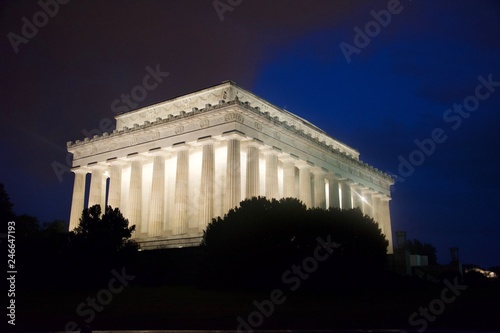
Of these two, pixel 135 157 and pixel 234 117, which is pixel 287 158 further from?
pixel 135 157

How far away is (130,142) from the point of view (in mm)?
57688

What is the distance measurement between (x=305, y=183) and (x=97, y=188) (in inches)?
1031

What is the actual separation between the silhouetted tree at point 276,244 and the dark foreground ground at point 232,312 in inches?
75.1

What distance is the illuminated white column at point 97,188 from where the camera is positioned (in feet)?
199

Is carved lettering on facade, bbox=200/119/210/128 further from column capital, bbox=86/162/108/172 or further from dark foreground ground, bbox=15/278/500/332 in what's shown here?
dark foreground ground, bbox=15/278/500/332

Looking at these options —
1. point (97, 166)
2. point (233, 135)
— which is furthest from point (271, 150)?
point (97, 166)

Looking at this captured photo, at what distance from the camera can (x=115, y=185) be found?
190ft

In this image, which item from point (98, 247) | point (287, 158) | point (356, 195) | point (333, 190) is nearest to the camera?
point (98, 247)

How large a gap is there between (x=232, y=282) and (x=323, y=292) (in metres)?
6.10

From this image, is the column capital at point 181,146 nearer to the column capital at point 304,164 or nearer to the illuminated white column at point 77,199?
the column capital at point 304,164

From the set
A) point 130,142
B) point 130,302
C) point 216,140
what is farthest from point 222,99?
point 130,302

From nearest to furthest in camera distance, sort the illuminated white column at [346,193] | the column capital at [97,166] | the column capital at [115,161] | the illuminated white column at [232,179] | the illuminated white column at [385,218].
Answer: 1. the illuminated white column at [232,179]
2. the column capital at [115,161]
3. the column capital at [97,166]
4. the illuminated white column at [346,193]
5. the illuminated white column at [385,218]

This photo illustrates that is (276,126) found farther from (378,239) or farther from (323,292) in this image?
(323,292)

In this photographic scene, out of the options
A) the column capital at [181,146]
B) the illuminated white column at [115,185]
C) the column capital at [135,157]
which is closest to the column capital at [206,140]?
the column capital at [181,146]
